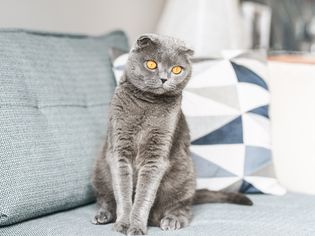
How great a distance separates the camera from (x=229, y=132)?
1653 millimetres

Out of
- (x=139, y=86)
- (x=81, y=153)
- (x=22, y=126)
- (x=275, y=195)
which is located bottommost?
(x=275, y=195)

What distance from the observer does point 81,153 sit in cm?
152

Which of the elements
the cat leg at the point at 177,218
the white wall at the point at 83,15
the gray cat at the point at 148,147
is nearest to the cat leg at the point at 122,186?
the gray cat at the point at 148,147

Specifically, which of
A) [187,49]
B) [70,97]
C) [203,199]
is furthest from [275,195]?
[70,97]

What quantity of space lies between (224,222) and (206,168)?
31 cm

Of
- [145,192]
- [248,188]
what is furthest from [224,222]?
[248,188]

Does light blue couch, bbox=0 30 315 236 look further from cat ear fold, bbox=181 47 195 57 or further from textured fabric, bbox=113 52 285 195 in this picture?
cat ear fold, bbox=181 47 195 57

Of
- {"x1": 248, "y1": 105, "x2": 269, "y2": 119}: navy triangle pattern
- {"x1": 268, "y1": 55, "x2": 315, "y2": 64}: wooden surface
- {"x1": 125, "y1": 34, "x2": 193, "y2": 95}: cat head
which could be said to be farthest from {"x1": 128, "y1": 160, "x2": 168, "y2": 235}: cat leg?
{"x1": 268, "y1": 55, "x2": 315, "y2": 64}: wooden surface

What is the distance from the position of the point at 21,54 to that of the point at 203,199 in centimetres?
71

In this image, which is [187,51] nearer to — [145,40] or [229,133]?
[145,40]

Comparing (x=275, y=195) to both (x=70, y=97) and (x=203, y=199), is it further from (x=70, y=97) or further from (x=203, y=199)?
(x=70, y=97)

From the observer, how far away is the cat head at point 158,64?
1296mm

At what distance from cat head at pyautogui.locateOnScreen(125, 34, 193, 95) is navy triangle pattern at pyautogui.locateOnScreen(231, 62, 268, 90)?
0.41 metres

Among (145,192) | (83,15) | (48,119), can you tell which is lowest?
(145,192)
